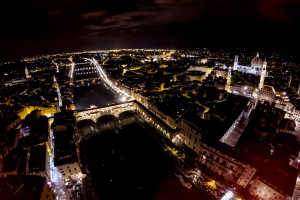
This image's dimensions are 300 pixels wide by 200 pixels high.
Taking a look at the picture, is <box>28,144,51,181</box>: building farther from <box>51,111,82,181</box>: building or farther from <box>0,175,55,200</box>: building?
<box>51,111,82,181</box>: building

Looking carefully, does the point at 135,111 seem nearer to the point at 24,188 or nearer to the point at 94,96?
the point at 94,96

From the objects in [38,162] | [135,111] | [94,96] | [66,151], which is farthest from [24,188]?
[94,96]

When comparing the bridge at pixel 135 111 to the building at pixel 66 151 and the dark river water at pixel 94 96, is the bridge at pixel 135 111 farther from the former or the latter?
the dark river water at pixel 94 96

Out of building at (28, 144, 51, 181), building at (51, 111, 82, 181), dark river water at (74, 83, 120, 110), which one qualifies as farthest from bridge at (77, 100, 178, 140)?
building at (28, 144, 51, 181)

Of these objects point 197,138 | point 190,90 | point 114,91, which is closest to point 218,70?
point 190,90

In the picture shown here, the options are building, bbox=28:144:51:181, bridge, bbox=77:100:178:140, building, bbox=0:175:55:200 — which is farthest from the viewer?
bridge, bbox=77:100:178:140

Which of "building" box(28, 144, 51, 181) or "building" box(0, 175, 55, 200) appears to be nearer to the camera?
"building" box(0, 175, 55, 200)
